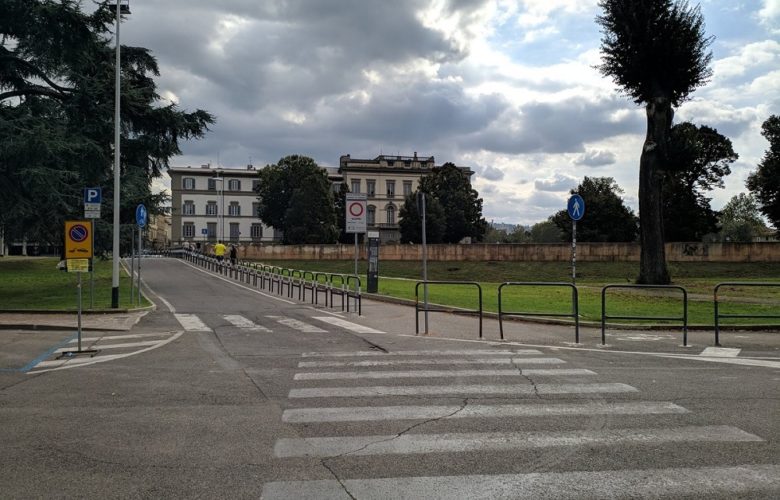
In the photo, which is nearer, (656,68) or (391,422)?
(391,422)

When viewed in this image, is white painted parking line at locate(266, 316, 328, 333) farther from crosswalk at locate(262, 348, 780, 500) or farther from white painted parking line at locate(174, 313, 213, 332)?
crosswalk at locate(262, 348, 780, 500)

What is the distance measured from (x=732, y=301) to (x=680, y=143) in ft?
38.5

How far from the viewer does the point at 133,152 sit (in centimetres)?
3102

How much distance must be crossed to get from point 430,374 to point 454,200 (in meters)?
86.5

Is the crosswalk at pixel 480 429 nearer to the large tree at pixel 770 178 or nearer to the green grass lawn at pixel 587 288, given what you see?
the green grass lawn at pixel 587 288

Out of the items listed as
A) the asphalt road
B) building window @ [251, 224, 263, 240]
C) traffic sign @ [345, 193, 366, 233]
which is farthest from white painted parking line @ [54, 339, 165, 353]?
building window @ [251, 224, 263, 240]

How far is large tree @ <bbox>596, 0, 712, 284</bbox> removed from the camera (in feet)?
95.0

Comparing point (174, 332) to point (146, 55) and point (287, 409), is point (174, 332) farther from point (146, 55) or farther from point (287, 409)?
point (146, 55)

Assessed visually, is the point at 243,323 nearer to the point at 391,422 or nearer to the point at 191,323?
the point at 191,323

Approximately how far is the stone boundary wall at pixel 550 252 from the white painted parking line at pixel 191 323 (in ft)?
124

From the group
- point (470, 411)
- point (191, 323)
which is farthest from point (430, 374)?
point (191, 323)

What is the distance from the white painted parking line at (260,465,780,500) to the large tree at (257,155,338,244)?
80.4 metres

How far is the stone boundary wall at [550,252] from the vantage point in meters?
47.1

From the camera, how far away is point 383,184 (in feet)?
370
